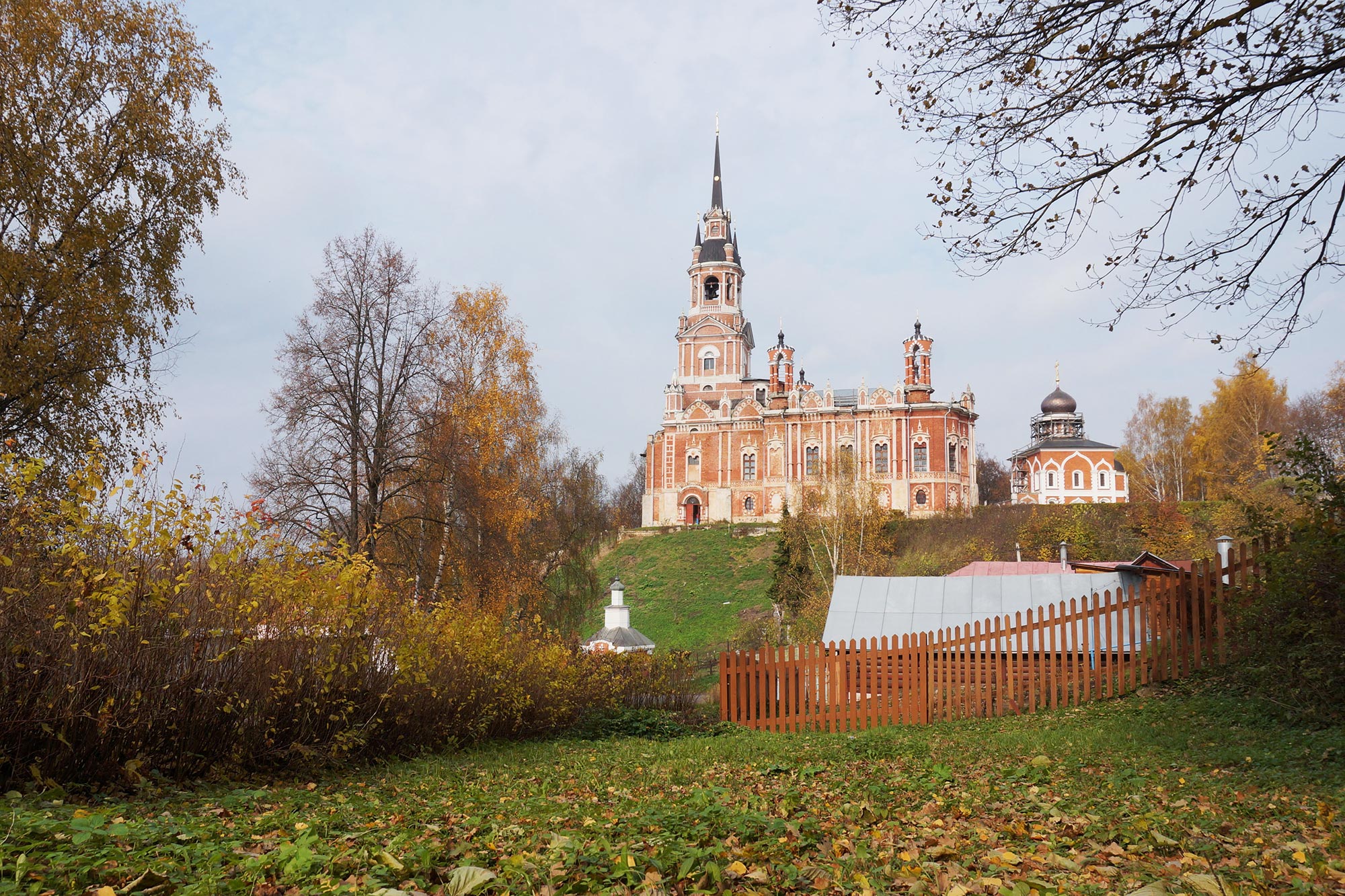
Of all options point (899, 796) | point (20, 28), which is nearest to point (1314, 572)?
point (899, 796)

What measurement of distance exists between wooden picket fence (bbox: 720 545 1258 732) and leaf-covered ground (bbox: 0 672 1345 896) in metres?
3.61

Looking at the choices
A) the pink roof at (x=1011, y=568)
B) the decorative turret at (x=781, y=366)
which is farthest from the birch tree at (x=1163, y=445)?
the pink roof at (x=1011, y=568)

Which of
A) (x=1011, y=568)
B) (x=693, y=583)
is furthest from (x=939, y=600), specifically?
(x=693, y=583)

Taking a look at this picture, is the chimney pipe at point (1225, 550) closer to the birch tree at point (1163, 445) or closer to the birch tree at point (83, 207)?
the birch tree at point (83, 207)

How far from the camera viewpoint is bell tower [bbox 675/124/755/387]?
71688 mm

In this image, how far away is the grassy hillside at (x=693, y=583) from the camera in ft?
137

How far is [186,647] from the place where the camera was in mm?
6852

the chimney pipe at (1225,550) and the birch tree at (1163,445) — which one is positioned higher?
the birch tree at (1163,445)

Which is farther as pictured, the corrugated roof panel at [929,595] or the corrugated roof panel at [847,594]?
the corrugated roof panel at [847,594]

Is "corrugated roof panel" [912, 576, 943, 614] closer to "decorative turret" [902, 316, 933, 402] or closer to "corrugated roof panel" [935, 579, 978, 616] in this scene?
"corrugated roof panel" [935, 579, 978, 616]

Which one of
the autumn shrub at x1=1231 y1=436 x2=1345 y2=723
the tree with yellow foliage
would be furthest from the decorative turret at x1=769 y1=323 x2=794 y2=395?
the autumn shrub at x1=1231 y1=436 x2=1345 y2=723

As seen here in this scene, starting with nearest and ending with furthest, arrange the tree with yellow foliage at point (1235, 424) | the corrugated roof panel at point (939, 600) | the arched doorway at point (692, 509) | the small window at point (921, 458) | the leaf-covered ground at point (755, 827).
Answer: the leaf-covered ground at point (755, 827) < the corrugated roof panel at point (939, 600) < the tree with yellow foliage at point (1235, 424) < the small window at point (921, 458) < the arched doorway at point (692, 509)

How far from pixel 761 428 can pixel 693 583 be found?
1943 centimetres

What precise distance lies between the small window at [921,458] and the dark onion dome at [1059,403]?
17351 mm
